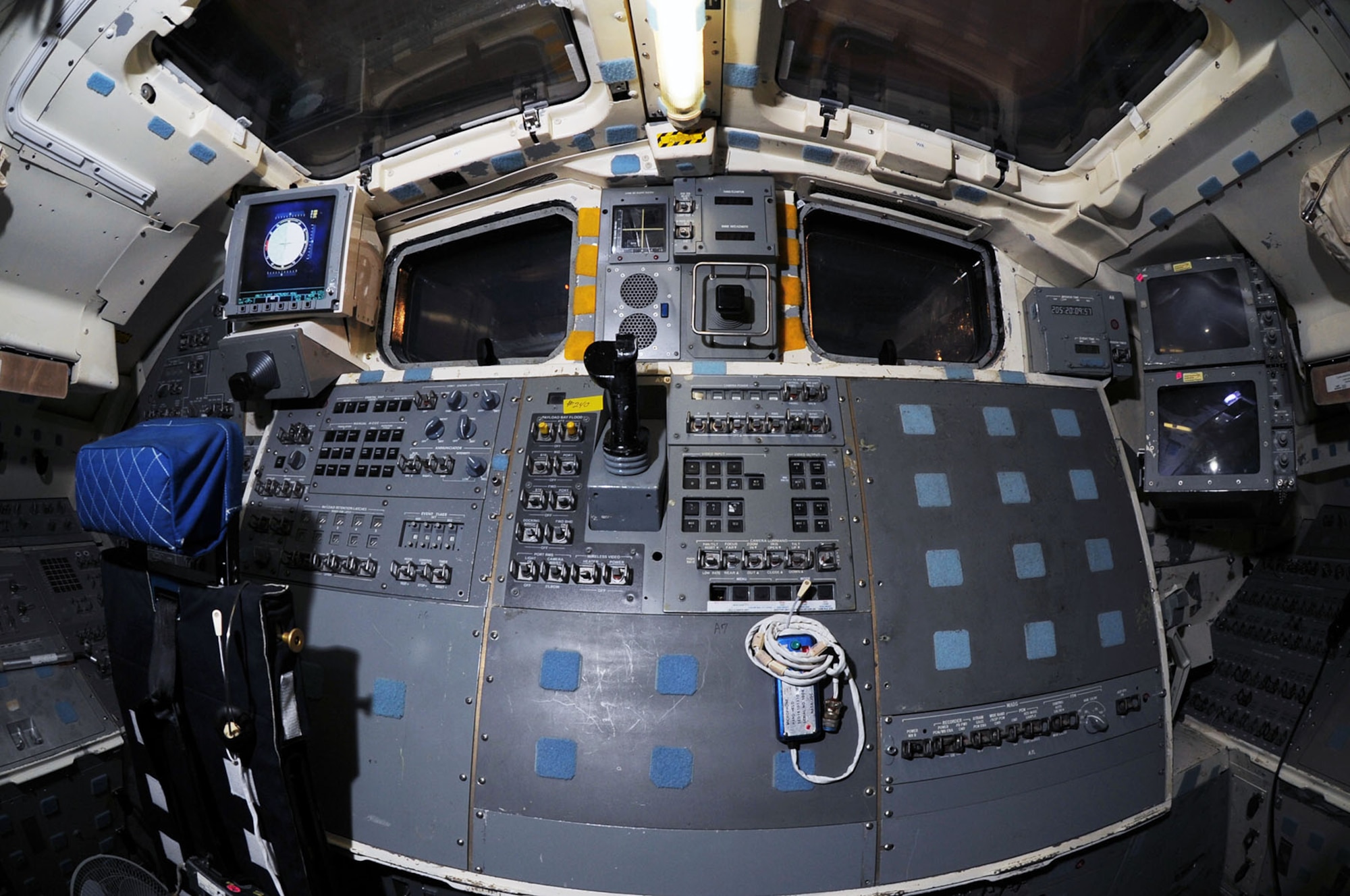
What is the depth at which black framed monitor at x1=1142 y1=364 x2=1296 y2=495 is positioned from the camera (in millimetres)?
2941

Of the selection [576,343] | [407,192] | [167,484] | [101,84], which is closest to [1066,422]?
[576,343]

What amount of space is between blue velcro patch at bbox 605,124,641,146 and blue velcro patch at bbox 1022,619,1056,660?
291cm

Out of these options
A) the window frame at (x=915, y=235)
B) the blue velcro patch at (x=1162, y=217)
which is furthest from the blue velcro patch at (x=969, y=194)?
the blue velcro patch at (x=1162, y=217)

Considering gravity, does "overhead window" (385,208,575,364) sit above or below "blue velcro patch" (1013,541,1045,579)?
above

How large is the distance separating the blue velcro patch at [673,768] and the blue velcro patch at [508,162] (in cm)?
291

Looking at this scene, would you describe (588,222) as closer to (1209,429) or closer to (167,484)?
(167,484)

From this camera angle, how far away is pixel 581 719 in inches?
91.0

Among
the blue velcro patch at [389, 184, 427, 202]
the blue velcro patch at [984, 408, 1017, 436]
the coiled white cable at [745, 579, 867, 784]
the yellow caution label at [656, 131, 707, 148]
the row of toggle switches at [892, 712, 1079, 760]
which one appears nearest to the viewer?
the coiled white cable at [745, 579, 867, 784]

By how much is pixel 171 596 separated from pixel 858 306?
3.42m

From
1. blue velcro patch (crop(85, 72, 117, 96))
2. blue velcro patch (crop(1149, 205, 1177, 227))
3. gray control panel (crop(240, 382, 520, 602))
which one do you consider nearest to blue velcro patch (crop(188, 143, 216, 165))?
blue velcro patch (crop(85, 72, 117, 96))

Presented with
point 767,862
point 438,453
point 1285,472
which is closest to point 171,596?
point 438,453

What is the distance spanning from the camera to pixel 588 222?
3236 mm

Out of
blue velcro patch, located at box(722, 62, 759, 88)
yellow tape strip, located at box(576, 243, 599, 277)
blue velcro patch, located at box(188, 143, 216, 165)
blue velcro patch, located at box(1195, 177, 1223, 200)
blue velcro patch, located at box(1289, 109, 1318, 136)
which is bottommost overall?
yellow tape strip, located at box(576, 243, 599, 277)

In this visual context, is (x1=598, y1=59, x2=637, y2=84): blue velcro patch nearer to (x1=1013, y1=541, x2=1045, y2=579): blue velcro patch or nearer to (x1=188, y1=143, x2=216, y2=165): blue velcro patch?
(x1=188, y1=143, x2=216, y2=165): blue velcro patch
